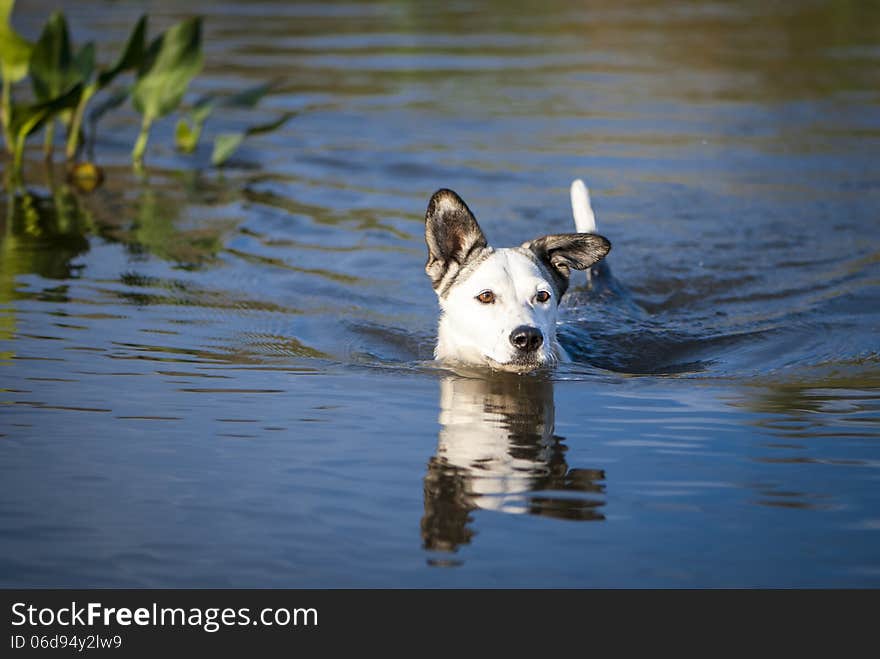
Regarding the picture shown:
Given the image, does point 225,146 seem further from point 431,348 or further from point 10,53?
point 431,348

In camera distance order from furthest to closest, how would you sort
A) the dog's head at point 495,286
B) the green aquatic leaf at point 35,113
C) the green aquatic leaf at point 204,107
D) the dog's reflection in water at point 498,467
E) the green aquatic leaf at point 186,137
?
the green aquatic leaf at point 186,137 → the green aquatic leaf at point 204,107 → the green aquatic leaf at point 35,113 → the dog's head at point 495,286 → the dog's reflection in water at point 498,467

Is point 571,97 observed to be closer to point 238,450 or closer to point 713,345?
point 713,345

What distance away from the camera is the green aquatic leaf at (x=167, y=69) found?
40.9 ft

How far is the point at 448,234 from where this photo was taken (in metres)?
7.14

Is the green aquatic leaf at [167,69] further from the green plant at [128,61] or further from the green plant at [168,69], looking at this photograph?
the green plant at [128,61]

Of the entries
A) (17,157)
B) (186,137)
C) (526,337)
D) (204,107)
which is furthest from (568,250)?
(186,137)

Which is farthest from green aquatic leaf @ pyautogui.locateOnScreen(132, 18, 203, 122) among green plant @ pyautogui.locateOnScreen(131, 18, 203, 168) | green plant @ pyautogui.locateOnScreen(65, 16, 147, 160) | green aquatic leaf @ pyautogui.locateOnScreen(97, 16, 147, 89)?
green aquatic leaf @ pyautogui.locateOnScreen(97, 16, 147, 89)

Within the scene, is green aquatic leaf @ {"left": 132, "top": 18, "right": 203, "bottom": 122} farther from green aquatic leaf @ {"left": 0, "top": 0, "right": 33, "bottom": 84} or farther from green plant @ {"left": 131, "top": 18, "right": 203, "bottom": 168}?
green aquatic leaf @ {"left": 0, "top": 0, "right": 33, "bottom": 84}

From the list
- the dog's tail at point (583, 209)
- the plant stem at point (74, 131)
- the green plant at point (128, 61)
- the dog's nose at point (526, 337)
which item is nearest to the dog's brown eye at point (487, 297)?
the dog's nose at point (526, 337)

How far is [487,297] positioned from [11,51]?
→ 22.2 ft

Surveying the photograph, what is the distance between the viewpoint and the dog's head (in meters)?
6.64

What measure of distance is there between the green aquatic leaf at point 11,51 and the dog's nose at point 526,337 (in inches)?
270
